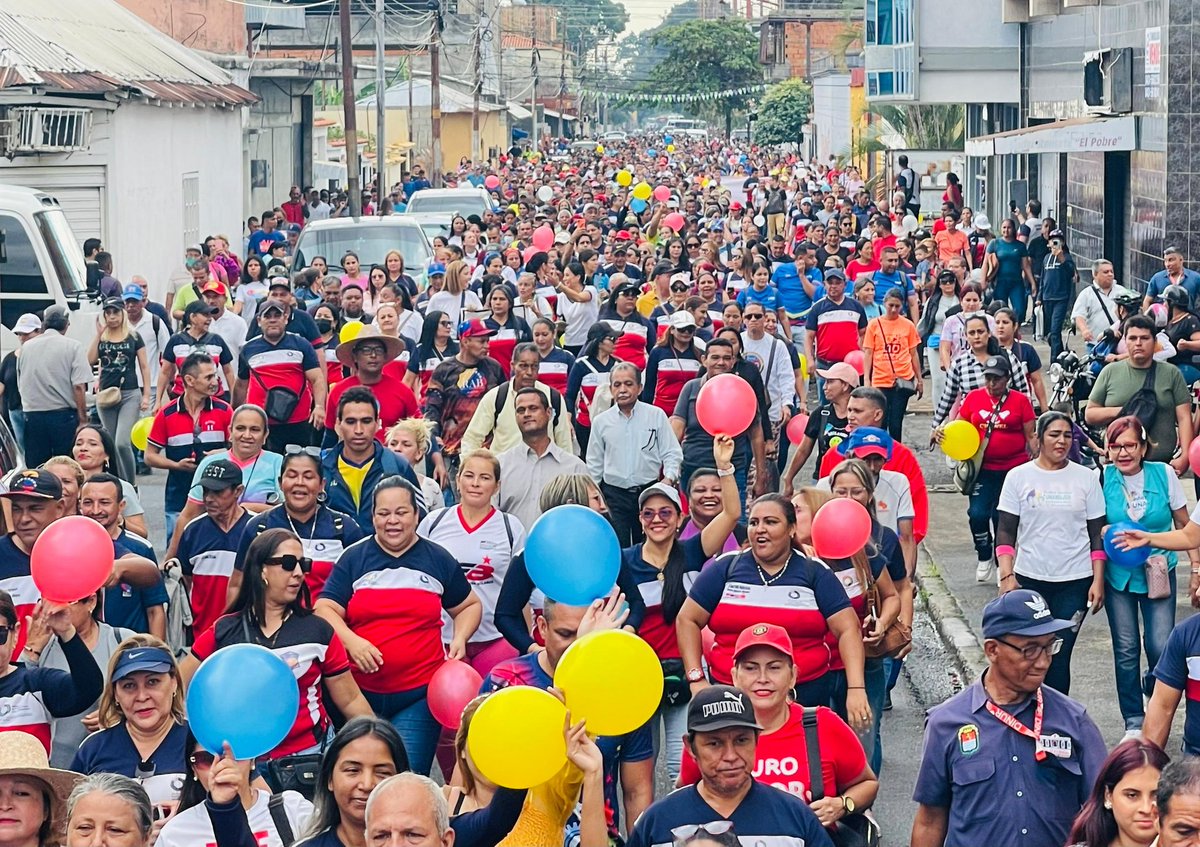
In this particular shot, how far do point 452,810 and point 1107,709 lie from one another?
5272 mm

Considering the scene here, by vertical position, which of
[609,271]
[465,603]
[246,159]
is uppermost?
[246,159]

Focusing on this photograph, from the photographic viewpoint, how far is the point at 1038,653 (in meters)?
5.87

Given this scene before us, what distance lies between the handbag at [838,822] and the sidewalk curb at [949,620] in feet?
14.4

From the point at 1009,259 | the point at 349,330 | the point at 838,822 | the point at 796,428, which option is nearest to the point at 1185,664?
the point at 838,822

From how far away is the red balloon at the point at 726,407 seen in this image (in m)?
10.1

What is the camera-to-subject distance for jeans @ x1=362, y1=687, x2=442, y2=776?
7613 millimetres

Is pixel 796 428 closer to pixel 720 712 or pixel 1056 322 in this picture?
pixel 720 712

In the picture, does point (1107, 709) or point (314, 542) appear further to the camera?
point (1107, 709)

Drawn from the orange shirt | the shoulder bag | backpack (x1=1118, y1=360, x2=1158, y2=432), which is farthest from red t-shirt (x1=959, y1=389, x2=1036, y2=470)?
the orange shirt

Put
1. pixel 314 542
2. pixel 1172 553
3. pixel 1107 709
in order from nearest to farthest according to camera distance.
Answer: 1. pixel 314 542
2. pixel 1172 553
3. pixel 1107 709

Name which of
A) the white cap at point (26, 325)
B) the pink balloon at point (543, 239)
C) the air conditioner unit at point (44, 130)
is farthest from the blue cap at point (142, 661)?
the air conditioner unit at point (44, 130)

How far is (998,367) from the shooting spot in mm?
11766

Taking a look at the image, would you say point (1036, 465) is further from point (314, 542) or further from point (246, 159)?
point (246, 159)

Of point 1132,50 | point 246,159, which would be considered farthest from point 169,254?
point 1132,50
